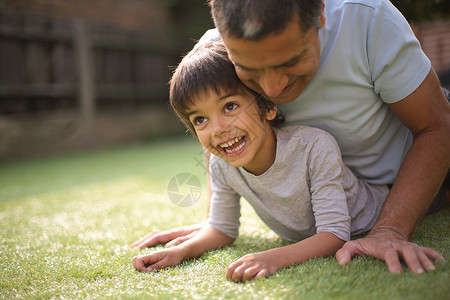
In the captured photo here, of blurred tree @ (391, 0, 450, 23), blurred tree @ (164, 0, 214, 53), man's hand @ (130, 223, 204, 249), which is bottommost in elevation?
man's hand @ (130, 223, 204, 249)

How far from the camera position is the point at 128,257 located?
64.4 inches

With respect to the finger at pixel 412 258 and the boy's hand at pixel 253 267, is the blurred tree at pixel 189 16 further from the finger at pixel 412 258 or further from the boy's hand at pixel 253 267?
the finger at pixel 412 258

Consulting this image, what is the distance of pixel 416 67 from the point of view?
146 centimetres

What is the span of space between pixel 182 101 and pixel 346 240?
789 millimetres

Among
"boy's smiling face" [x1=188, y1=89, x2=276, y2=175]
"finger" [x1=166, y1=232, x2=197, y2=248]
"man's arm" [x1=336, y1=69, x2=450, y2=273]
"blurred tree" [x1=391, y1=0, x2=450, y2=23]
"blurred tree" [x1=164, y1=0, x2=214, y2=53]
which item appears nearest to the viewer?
"man's arm" [x1=336, y1=69, x2=450, y2=273]

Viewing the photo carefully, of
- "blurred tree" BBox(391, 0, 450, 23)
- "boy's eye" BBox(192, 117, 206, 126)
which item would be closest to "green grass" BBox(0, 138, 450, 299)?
"boy's eye" BBox(192, 117, 206, 126)

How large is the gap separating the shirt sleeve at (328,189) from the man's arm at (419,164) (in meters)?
0.11

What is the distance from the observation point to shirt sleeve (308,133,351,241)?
146 centimetres

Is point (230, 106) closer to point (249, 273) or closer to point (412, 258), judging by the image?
point (249, 273)

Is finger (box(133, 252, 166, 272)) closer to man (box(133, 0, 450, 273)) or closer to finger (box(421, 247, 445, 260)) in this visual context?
man (box(133, 0, 450, 273))

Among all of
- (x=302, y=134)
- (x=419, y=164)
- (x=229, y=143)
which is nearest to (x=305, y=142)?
(x=302, y=134)

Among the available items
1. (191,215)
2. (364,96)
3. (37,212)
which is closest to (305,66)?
(364,96)

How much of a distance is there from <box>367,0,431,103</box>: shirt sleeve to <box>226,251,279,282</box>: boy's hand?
74 centimetres

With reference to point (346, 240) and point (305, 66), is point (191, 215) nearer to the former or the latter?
point (346, 240)
